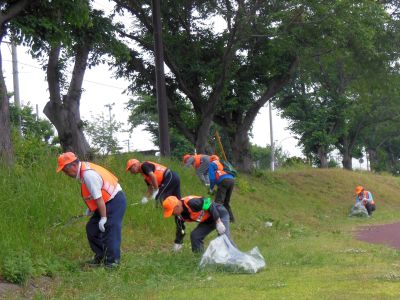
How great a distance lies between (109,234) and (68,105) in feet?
28.2

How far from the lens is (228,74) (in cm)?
2419

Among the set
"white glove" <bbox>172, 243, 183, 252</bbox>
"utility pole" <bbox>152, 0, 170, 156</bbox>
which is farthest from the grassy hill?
"utility pole" <bbox>152, 0, 170, 156</bbox>

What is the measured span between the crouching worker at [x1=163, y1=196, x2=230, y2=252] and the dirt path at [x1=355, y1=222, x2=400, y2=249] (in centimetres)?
425

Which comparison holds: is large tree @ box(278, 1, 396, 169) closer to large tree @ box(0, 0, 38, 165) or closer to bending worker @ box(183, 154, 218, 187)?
bending worker @ box(183, 154, 218, 187)

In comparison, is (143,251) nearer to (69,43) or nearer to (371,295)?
(69,43)

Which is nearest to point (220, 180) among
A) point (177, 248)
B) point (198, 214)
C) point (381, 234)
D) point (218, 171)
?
point (218, 171)

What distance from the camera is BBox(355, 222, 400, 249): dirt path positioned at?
1398 cm

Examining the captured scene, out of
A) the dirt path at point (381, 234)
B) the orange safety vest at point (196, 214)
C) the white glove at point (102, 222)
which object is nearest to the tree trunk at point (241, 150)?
the dirt path at point (381, 234)

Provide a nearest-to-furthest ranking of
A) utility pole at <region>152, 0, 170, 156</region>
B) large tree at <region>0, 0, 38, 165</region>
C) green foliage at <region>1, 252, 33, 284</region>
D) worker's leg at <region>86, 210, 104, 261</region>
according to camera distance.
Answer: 1. green foliage at <region>1, 252, 33, 284</region>
2. worker's leg at <region>86, 210, 104, 261</region>
3. large tree at <region>0, 0, 38, 165</region>
4. utility pole at <region>152, 0, 170, 156</region>

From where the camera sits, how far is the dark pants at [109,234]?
957 centimetres

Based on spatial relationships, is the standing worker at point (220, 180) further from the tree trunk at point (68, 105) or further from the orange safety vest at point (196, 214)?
the orange safety vest at point (196, 214)

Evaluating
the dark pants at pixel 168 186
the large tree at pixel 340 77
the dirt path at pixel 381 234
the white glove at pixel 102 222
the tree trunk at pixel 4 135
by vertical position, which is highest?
the large tree at pixel 340 77

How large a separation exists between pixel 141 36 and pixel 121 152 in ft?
27.0

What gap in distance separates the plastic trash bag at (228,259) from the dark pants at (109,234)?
1.32m
